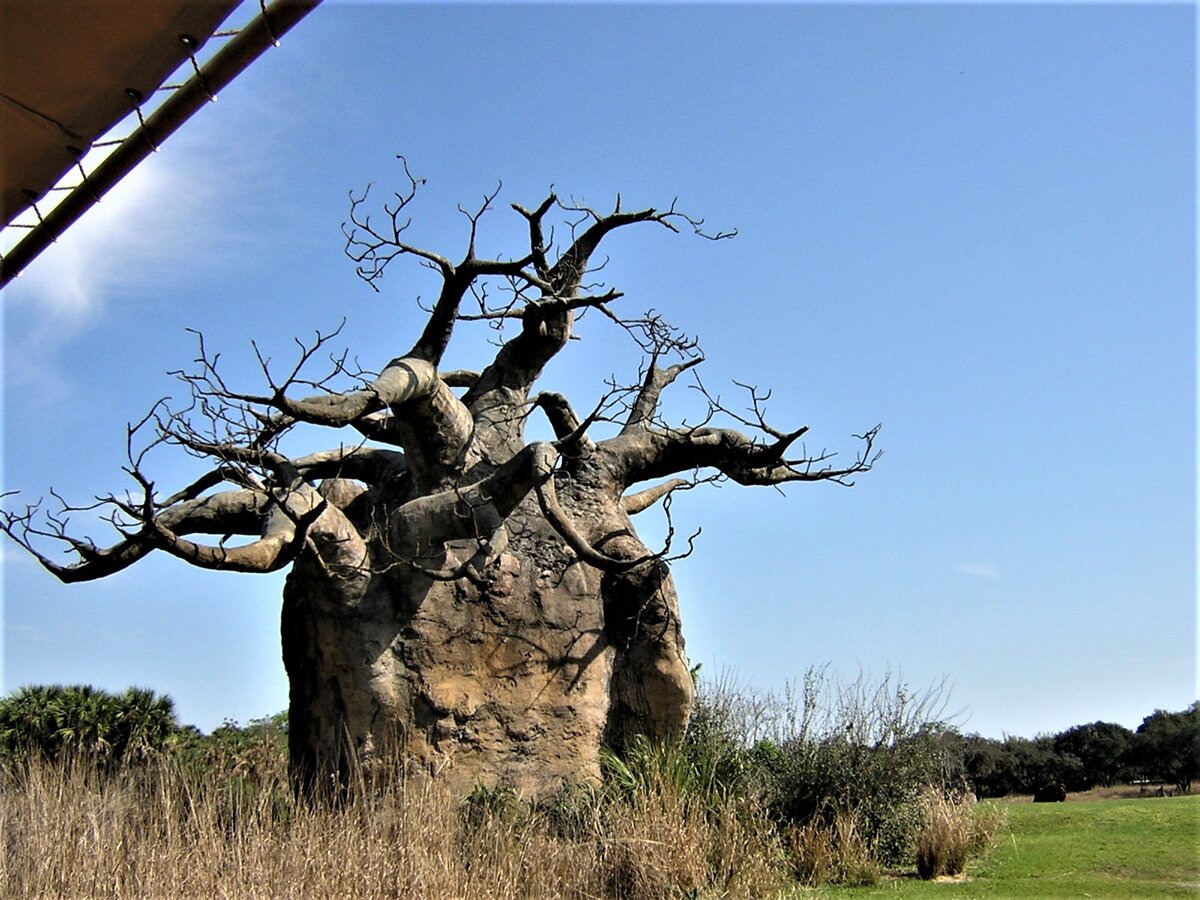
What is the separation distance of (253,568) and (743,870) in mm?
3811

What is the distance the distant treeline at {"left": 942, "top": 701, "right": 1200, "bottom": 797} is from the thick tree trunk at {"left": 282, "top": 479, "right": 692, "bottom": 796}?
21.1m

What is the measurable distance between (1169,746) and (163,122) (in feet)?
102

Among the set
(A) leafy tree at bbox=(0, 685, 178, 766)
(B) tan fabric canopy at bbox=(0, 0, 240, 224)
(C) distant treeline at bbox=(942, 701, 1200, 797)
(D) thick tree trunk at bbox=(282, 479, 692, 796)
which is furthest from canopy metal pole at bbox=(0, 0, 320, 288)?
(C) distant treeline at bbox=(942, 701, 1200, 797)

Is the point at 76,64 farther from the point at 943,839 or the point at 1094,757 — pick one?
the point at 1094,757

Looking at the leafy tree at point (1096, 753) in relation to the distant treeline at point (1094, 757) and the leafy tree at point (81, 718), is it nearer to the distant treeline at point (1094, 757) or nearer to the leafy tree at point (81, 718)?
the distant treeline at point (1094, 757)

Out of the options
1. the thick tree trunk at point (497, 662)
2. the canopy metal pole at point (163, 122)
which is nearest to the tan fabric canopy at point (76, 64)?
the canopy metal pole at point (163, 122)

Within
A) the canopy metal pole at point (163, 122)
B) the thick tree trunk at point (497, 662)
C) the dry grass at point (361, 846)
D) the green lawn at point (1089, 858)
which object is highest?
the canopy metal pole at point (163, 122)

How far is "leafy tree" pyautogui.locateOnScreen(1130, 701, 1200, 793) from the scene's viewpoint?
28.2 meters

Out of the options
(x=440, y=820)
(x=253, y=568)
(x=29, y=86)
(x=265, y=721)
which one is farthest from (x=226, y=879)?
(x=265, y=721)

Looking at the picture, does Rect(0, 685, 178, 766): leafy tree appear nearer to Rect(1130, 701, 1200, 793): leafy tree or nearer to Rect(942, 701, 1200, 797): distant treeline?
Rect(942, 701, 1200, 797): distant treeline

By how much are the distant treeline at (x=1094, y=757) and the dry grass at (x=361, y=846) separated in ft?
75.7

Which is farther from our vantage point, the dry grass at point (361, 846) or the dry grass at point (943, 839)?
the dry grass at point (943, 839)

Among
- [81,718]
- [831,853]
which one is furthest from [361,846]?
[81,718]

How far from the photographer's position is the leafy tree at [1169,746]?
28.2m
